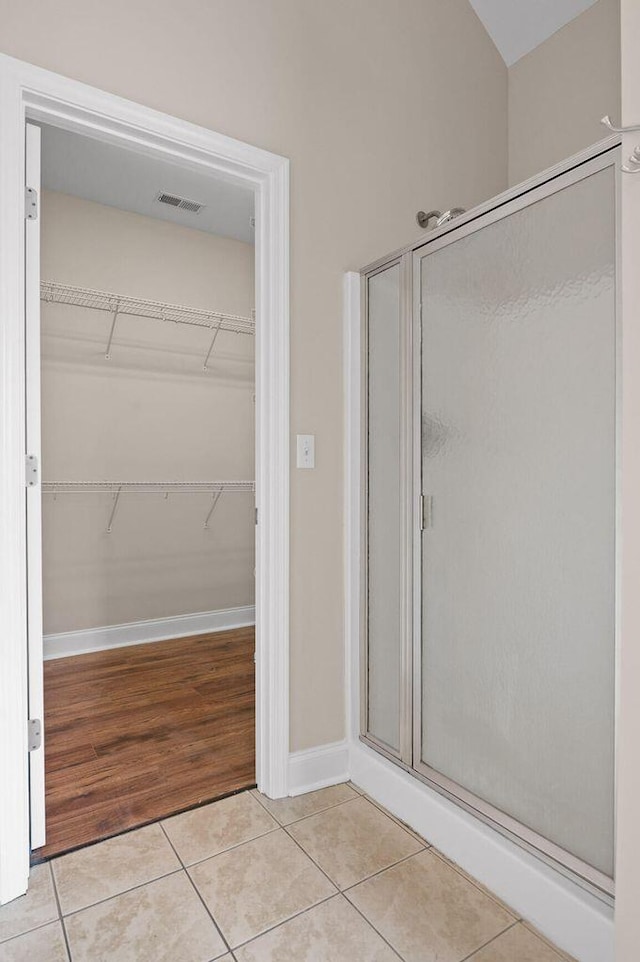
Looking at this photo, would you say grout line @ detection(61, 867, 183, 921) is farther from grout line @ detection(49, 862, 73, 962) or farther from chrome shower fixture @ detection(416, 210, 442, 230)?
chrome shower fixture @ detection(416, 210, 442, 230)

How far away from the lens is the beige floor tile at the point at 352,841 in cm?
163

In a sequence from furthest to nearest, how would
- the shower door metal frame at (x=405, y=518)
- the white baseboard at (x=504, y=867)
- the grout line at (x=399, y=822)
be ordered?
the shower door metal frame at (x=405, y=518) → the grout line at (x=399, y=822) → the white baseboard at (x=504, y=867)

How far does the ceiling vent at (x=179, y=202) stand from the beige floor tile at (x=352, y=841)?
3278 millimetres

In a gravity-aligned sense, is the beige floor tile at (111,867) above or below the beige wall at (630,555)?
below

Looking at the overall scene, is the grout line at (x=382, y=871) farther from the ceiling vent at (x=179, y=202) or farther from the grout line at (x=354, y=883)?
the ceiling vent at (x=179, y=202)

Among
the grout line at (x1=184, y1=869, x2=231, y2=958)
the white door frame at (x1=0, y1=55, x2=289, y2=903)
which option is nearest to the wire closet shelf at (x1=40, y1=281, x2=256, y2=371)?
the white door frame at (x1=0, y1=55, x2=289, y2=903)

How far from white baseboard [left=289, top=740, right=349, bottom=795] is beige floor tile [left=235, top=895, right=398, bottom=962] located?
21.3 inches

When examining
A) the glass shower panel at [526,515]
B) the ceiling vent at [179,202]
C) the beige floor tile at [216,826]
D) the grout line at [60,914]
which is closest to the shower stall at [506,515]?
the glass shower panel at [526,515]

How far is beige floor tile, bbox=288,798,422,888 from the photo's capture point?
64.1 inches

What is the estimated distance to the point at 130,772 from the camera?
216 centimetres

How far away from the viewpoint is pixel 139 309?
12.1 ft

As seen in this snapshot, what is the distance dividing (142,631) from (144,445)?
1197 mm

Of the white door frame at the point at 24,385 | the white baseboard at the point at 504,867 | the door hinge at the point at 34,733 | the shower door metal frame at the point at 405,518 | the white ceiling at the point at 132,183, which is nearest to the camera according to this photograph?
the white baseboard at the point at 504,867

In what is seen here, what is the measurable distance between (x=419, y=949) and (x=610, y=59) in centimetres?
311
